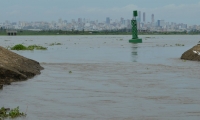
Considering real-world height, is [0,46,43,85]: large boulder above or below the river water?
above

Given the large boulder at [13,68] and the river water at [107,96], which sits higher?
the large boulder at [13,68]

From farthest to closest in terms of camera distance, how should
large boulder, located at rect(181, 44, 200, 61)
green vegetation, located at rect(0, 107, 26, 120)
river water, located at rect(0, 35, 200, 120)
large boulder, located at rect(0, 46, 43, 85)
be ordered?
large boulder, located at rect(181, 44, 200, 61) → large boulder, located at rect(0, 46, 43, 85) → river water, located at rect(0, 35, 200, 120) → green vegetation, located at rect(0, 107, 26, 120)

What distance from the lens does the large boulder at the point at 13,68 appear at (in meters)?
19.3

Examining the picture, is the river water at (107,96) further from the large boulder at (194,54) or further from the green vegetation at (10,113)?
the large boulder at (194,54)

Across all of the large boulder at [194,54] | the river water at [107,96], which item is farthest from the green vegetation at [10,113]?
the large boulder at [194,54]

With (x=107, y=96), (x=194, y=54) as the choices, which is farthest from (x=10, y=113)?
Result: (x=194, y=54)

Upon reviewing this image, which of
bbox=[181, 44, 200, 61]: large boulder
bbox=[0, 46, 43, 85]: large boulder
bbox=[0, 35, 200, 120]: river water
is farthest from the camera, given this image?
bbox=[181, 44, 200, 61]: large boulder

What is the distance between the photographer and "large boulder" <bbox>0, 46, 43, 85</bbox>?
19255mm

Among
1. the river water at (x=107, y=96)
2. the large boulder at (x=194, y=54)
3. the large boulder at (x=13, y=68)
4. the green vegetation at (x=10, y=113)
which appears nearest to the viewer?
the green vegetation at (x=10, y=113)

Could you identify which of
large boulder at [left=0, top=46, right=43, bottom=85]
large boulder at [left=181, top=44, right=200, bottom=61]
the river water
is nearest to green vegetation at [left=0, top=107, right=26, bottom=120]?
the river water

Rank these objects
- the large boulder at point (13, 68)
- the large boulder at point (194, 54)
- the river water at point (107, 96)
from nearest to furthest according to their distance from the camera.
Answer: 1. the river water at point (107, 96)
2. the large boulder at point (13, 68)
3. the large boulder at point (194, 54)

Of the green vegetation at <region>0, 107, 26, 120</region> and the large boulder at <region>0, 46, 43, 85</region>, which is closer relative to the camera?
the green vegetation at <region>0, 107, 26, 120</region>

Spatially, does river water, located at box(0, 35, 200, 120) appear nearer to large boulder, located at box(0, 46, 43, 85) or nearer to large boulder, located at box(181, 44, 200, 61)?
large boulder, located at box(0, 46, 43, 85)

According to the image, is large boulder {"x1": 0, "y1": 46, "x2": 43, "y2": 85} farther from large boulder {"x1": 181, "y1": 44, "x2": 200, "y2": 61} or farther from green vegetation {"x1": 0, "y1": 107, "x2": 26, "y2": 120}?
large boulder {"x1": 181, "y1": 44, "x2": 200, "y2": 61}
